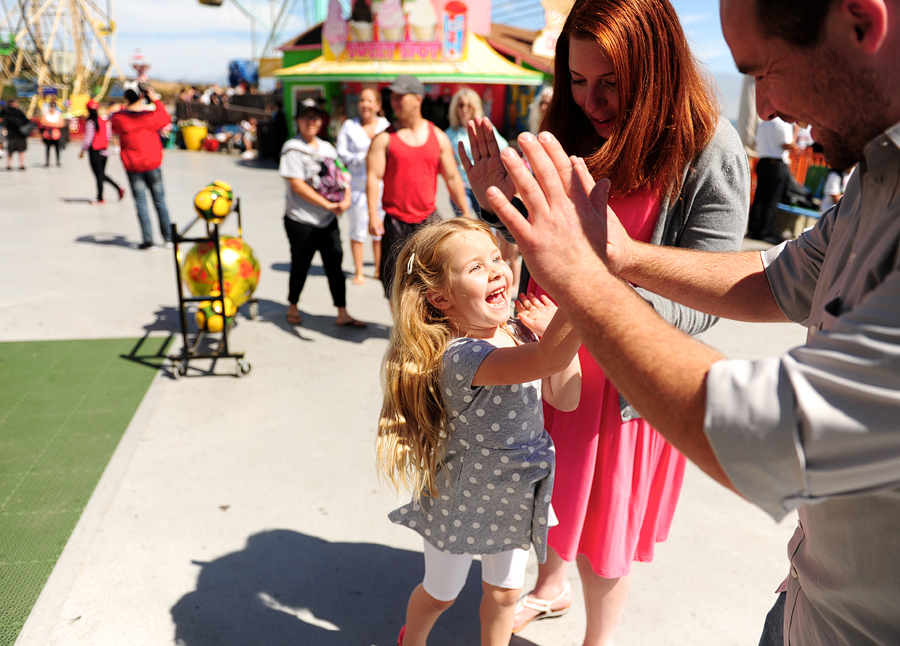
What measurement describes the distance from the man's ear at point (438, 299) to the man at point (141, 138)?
644 centimetres

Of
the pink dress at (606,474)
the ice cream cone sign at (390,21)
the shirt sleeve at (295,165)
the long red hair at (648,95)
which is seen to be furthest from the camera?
the ice cream cone sign at (390,21)

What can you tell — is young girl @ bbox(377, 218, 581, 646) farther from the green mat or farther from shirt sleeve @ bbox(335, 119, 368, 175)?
shirt sleeve @ bbox(335, 119, 368, 175)

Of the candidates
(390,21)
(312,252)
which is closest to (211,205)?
(312,252)

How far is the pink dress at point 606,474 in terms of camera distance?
1.96 m

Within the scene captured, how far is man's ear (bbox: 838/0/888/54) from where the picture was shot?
820 mm

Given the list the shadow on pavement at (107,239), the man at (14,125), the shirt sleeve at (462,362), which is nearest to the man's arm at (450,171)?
the shirt sleeve at (462,362)

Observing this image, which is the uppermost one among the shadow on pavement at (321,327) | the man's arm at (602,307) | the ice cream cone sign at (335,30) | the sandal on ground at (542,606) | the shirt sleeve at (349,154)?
the ice cream cone sign at (335,30)

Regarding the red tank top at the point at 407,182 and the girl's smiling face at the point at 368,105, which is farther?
the girl's smiling face at the point at 368,105

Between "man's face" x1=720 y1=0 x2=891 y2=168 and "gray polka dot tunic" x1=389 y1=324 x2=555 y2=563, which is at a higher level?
"man's face" x1=720 y1=0 x2=891 y2=168

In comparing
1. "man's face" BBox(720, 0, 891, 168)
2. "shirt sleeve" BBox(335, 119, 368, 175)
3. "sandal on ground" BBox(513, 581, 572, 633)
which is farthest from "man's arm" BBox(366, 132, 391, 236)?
"man's face" BBox(720, 0, 891, 168)

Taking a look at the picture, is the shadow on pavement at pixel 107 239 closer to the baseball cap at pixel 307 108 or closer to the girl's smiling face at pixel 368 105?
the girl's smiling face at pixel 368 105

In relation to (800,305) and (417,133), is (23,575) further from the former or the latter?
(417,133)

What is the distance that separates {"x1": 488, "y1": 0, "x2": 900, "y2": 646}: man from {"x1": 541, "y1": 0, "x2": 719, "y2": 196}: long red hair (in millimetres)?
686

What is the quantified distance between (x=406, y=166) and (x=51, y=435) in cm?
298
